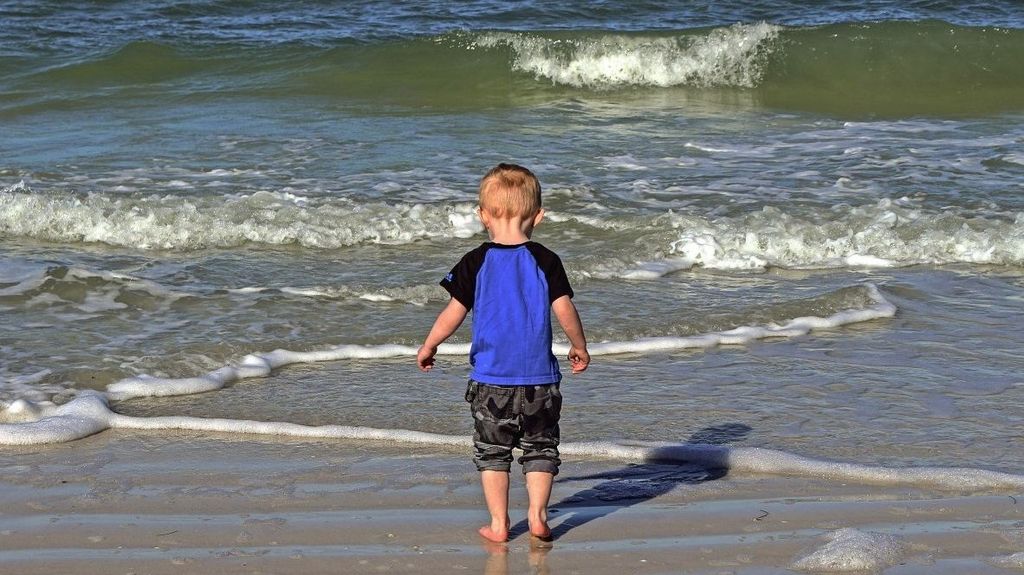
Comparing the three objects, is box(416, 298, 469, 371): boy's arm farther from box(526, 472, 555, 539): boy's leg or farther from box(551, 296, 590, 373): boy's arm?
box(526, 472, 555, 539): boy's leg

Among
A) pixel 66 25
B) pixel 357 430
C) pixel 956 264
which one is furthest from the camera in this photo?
pixel 66 25

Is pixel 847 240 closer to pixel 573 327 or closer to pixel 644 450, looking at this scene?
pixel 644 450

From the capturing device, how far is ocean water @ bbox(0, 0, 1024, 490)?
4926 millimetres

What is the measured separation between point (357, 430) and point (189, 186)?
18.3 ft

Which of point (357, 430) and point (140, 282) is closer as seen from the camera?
point (357, 430)

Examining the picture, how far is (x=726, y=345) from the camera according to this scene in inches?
233

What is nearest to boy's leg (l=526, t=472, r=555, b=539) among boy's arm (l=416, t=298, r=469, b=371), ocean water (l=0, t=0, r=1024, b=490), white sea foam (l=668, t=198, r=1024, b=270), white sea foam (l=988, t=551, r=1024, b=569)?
boy's arm (l=416, t=298, r=469, b=371)

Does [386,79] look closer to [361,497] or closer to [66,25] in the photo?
[66,25]

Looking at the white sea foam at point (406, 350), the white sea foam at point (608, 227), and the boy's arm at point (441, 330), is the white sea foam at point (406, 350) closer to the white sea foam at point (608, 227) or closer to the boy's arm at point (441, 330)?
the white sea foam at point (608, 227)

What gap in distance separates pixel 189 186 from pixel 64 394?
482cm

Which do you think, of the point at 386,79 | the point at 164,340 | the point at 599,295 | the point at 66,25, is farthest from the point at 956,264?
the point at 66,25

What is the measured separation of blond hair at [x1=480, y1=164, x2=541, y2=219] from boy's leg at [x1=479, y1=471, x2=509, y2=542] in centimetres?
72

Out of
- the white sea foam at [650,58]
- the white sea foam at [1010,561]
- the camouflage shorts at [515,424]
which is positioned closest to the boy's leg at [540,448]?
the camouflage shorts at [515,424]

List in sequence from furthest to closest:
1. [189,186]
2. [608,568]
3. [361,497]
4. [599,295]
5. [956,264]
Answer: [189,186]
[956,264]
[599,295]
[361,497]
[608,568]
